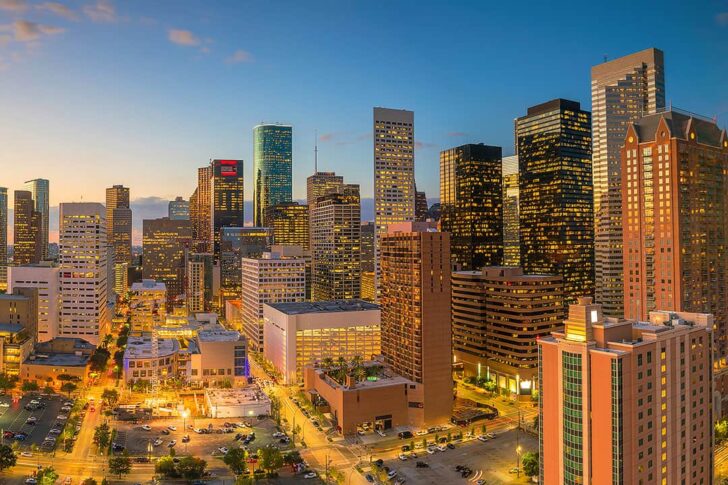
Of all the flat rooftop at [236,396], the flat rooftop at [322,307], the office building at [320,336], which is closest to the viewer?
the flat rooftop at [236,396]

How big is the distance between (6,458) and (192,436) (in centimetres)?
3201

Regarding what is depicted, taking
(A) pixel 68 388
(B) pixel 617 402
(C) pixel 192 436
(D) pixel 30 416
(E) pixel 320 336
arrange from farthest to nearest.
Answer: (E) pixel 320 336, (A) pixel 68 388, (D) pixel 30 416, (C) pixel 192 436, (B) pixel 617 402

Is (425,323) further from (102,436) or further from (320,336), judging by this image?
(102,436)

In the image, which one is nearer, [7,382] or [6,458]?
[6,458]

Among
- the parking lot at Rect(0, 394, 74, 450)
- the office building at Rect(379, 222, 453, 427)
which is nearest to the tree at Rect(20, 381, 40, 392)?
the parking lot at Rect(0, 394, 74, 450)

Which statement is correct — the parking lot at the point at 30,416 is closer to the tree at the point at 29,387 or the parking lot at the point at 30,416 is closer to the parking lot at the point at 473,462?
the tree at the point at 29,387

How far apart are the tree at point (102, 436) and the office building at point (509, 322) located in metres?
94.5

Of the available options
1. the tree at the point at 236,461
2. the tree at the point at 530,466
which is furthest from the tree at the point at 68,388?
the tree at the point at 530,466

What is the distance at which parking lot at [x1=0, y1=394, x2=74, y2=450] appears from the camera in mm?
114688

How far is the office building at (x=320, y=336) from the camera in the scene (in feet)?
543

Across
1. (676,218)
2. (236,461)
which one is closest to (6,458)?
(236,461)

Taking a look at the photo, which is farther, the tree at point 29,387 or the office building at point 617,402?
the tree at point 29,387

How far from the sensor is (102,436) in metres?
109

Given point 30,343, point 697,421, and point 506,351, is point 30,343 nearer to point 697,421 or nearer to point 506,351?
point 506,351
